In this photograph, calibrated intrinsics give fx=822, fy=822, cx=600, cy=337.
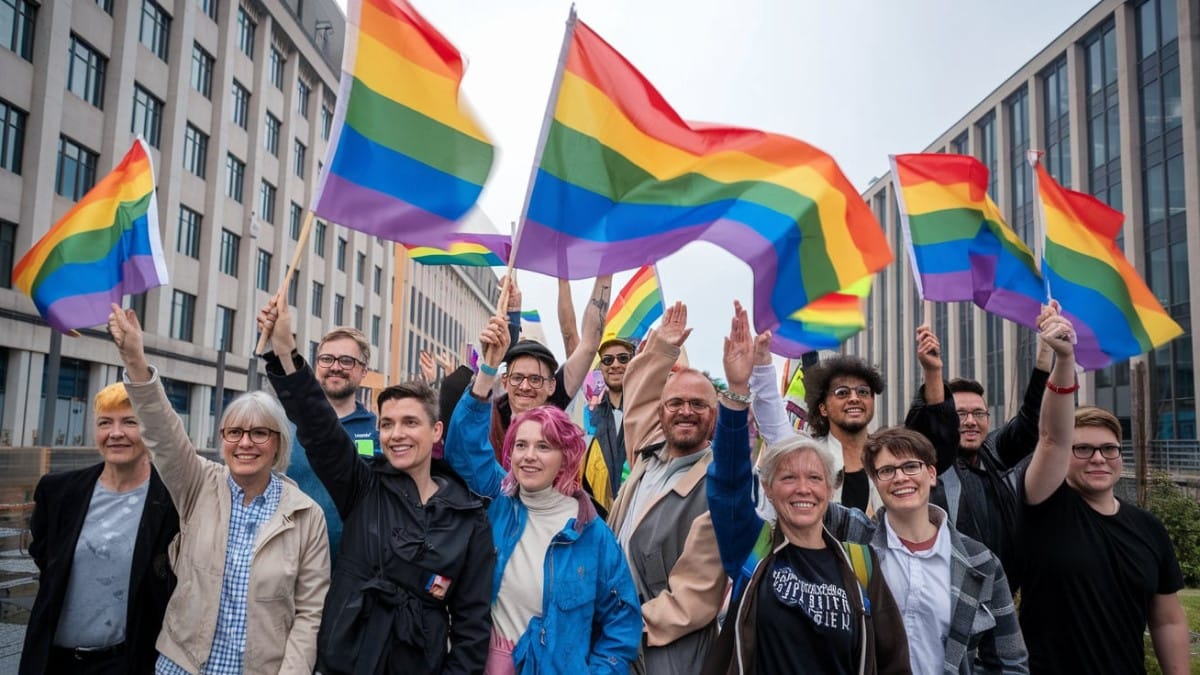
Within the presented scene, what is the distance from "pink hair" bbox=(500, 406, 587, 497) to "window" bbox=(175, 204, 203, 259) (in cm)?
3126

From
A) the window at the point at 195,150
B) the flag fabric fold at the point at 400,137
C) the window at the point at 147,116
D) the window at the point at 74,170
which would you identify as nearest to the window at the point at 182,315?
the window at the point at 195,150

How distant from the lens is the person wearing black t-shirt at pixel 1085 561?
11.9 feet

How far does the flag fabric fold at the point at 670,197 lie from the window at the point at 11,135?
76.8 ft

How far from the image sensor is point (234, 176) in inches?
1398

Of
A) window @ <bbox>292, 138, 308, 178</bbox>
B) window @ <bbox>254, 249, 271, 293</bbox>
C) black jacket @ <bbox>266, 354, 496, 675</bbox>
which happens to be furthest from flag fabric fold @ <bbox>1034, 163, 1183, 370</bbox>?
window @ <bbox>292, 138, 308, 178</bbox>

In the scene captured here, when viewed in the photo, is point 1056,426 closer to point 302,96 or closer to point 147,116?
point 147,116

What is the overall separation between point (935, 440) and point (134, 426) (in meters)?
3.82

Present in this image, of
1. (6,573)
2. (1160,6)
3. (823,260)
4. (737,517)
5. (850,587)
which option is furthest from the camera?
(1160,6)

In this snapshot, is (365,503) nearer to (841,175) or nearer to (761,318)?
(761,318)

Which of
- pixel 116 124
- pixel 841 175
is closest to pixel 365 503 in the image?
pixel 841 175

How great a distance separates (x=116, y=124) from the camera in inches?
1025

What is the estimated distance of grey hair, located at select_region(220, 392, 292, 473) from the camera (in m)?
3.49

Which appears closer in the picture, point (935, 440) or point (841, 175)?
point (935, 440)

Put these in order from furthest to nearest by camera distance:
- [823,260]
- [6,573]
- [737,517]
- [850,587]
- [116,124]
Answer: [116,124]
[6,573]
[823,260]
[737,517]
[850,587]
